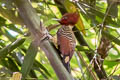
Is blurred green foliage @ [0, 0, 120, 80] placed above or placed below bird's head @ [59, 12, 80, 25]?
below

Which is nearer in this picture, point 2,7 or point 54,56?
point 54,56

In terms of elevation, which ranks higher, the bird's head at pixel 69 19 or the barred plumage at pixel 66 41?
the bird's head at pixel 69 19

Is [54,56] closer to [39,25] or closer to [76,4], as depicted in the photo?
[39,25]

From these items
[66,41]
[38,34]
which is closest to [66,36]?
[66,41]

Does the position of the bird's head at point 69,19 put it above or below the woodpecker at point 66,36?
above

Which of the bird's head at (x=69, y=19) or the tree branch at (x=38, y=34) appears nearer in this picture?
the tree branch at (x=38, y=34)

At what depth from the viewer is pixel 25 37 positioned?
2.03ft

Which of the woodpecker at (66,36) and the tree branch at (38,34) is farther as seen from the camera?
the woodpecker at (66,36)

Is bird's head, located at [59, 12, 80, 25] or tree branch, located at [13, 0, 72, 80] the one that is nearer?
tree branch, located at [13, 0, 72, 80]

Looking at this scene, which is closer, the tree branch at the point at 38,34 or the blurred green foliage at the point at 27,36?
the tree branch at the point at 38,34

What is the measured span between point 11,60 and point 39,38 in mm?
411

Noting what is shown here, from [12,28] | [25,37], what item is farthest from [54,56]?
[12,28]

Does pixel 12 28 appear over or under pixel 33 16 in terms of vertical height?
under

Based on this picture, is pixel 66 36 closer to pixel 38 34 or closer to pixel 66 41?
pixel 66 41
